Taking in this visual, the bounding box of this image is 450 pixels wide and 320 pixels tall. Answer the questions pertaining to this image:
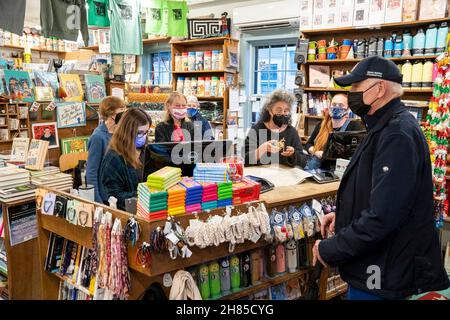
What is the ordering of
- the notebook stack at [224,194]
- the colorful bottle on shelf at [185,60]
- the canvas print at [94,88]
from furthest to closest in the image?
the colorful bottle on shelf at [185,60], the canvas print at [94,88], the notebook stack at [224,194]

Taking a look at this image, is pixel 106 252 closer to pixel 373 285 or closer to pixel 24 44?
pixel 373 285

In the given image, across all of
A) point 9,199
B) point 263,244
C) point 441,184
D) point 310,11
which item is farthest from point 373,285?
point 310,11

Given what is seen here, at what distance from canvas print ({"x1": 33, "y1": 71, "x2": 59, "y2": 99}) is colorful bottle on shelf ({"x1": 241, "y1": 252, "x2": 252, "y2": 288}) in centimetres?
343

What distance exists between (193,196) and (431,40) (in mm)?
3690

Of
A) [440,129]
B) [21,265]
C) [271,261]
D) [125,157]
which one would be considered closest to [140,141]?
[125,157]

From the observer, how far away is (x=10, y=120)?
Answer: 5.61m

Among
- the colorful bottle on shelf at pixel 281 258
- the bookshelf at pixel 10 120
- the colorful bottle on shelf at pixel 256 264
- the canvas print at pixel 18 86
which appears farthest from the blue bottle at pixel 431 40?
the bookshelf at pixel 10 120

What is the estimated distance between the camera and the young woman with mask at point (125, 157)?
237 cm

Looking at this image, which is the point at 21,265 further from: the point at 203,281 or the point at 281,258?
the point at 281,258

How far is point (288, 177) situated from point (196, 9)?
5.53m

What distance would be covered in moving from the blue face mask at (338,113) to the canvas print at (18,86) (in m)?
3.26

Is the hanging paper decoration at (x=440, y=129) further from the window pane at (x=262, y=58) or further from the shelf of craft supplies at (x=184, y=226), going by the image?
the window pane at (x=262, y=58)

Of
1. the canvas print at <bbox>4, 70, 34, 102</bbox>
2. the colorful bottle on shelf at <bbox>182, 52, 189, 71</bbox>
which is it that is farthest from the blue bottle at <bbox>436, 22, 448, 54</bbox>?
the canvas print at <bbox>4, 70, 34, 102</bbox>
